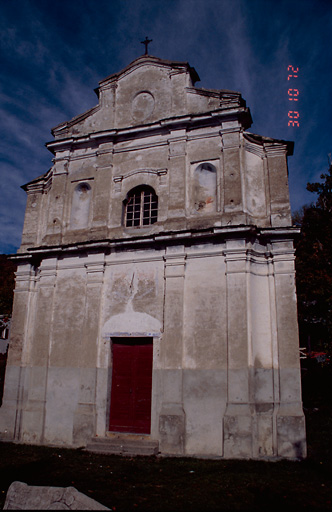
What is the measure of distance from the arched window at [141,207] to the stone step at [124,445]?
5831 mm

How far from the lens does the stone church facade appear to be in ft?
32.5

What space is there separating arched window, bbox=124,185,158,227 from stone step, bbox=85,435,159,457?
5.83 metres

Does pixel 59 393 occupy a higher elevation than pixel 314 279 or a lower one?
lower

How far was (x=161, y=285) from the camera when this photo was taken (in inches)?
439

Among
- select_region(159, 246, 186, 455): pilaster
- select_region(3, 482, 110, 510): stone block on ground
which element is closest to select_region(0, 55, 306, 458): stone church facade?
select_region(159, 246, 186, 455): pilaster

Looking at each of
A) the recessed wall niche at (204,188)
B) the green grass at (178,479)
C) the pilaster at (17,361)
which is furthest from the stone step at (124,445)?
the recessed wall niche at (204,188)

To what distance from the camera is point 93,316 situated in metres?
11.5

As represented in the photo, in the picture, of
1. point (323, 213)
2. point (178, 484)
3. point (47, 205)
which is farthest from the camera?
point (323, 213)

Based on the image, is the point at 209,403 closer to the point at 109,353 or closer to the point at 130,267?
the point at 109,353

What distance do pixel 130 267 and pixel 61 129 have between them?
5763mm

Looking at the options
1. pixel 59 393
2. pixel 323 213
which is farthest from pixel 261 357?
pixel 323 213

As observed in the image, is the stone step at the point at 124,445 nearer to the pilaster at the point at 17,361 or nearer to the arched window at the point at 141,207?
the pilaster at the point at 17,361

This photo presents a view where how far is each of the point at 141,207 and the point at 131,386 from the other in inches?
202

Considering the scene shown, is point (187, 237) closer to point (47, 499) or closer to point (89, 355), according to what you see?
point (89, 355)
